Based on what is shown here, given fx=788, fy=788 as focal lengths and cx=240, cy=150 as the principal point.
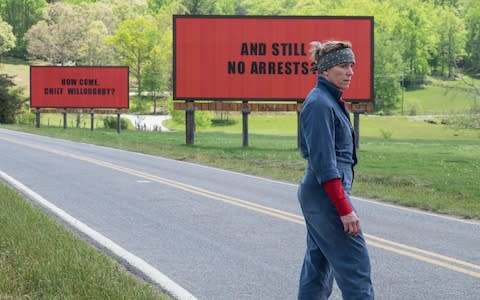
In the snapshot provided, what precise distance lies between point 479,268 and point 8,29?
451ft

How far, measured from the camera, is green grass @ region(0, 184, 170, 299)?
643 cm

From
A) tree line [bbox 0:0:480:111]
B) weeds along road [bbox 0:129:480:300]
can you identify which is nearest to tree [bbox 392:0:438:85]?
tree line [bbox 0:0:480:111]

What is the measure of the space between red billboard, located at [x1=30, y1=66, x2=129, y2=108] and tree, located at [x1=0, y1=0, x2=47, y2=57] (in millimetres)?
111134

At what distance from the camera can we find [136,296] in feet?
20.6

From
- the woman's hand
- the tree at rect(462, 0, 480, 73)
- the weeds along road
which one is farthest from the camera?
the tree at rect(462, 0, 480, 73)

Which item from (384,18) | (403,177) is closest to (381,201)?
(403,177)

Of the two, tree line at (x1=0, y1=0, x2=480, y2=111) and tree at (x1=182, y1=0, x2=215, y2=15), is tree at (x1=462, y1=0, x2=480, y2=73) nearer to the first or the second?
tree line at (x1=0, y1=0, x2=480, y2=111)

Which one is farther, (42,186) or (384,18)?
(384,18)

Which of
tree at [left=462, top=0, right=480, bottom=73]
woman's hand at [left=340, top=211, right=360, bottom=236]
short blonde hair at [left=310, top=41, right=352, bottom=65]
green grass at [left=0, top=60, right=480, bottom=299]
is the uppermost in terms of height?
tree at [left=462, top=0, right=480, bottom=73]

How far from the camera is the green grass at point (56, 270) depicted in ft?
21.1

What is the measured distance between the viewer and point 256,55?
33.2 meters

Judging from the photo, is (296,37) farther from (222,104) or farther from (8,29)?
(8,29)

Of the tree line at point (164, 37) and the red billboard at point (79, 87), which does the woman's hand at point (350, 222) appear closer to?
the red billboard at point (79, 87)

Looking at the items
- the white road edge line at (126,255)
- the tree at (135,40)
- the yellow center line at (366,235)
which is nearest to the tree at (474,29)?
the yellow center line at (366,235)
